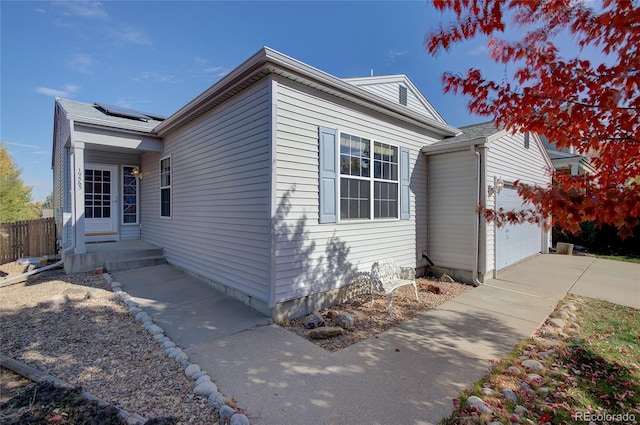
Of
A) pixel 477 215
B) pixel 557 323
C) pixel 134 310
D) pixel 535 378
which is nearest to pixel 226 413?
pixel 535 378

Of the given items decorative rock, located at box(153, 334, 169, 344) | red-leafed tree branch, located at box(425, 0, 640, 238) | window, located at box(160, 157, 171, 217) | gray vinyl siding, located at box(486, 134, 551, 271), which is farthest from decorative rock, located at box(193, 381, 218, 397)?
gray vinyl siding, located at box(486, 134, 551, 271)

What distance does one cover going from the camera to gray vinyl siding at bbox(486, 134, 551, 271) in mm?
7230

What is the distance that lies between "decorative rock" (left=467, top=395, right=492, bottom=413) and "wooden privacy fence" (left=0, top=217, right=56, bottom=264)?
11.9 m

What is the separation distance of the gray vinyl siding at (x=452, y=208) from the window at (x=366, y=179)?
1513 millimetres

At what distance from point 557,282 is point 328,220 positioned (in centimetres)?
592

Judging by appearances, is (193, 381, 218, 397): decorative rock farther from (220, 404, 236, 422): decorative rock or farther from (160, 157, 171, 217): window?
(160, 157, 171, 217): window

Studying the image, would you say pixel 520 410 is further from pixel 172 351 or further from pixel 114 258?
pixel 114 258

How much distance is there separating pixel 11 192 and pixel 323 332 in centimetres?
2779

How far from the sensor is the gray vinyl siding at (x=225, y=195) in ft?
15.8

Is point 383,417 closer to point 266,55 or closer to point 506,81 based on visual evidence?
point 506,81

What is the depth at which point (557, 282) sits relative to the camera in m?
6.95

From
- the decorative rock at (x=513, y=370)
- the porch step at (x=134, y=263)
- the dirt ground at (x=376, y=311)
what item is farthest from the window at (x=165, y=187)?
the decorative rock at (x=513, y=370)

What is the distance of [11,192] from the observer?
20.8m

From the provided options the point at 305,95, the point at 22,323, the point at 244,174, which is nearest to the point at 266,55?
the point at 305,95
